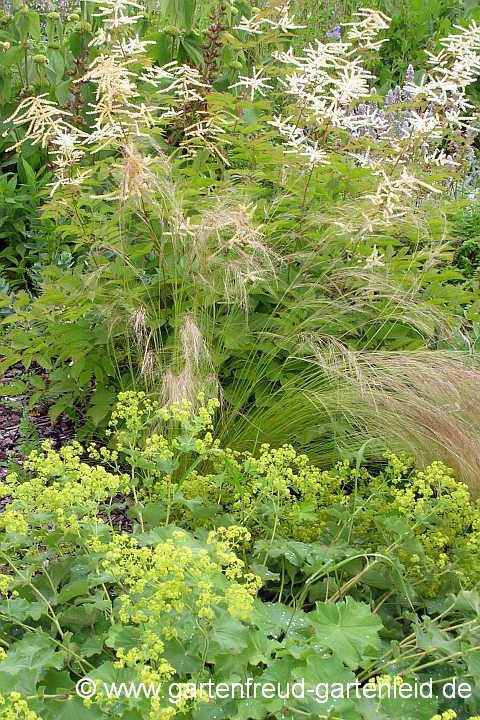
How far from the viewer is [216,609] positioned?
1.57m

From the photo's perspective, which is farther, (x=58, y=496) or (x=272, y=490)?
(x=272, y=490)

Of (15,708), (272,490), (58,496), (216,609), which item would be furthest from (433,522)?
(15,708)

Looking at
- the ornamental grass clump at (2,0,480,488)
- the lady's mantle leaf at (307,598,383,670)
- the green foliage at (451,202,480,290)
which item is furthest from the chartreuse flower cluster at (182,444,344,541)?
the green foliage at (451,202,480,290)

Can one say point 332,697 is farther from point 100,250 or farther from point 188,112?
point 188,112

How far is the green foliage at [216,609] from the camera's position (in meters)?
1.48

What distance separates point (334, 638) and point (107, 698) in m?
0.46

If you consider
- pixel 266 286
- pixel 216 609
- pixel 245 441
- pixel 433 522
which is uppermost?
pixel 266 286

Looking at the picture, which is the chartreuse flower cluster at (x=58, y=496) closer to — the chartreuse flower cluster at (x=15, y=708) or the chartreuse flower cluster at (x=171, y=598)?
the chartreuse flower cluster at (x=171, y=598)

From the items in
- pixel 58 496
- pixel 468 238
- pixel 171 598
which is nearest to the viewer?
pixel 171 598

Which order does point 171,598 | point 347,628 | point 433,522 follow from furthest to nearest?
1. point 433,522
2. point 347,628
3. point 171,598

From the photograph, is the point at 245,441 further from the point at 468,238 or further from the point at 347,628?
the point at 468,238

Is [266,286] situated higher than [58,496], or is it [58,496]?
[266,286]

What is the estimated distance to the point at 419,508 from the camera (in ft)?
6.34

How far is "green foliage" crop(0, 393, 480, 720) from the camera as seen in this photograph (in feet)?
4.84
